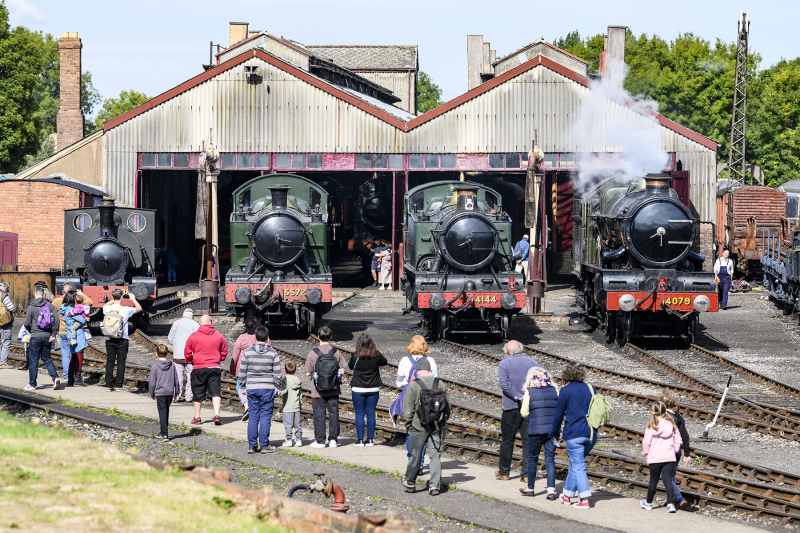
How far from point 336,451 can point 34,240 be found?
22103 mm

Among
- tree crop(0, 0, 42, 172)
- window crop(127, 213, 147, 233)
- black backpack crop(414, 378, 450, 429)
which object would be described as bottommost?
black backpack crop(414, 378, 450, 429)

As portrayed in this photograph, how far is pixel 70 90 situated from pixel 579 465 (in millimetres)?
34874

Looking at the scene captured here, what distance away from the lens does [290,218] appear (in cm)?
2125

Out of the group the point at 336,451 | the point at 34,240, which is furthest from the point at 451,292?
the point at 34,240

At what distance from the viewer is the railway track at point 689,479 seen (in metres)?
9.73

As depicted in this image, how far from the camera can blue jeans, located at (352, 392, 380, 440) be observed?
39.2ft

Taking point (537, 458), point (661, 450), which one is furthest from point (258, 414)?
point (661, 450)

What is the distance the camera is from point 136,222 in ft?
76.7

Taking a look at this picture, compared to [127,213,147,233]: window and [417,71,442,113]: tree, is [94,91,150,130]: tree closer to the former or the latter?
[417,71,442,113]: tree

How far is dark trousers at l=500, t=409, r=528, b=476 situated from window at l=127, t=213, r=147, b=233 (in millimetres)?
14817

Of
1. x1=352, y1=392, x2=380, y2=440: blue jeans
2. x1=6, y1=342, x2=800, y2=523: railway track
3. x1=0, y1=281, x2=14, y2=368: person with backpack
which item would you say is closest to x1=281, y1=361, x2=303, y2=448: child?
x1=352, y1=392, x2=380, y2=440: blue jeans

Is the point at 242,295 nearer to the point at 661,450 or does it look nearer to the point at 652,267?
the point at 652,267

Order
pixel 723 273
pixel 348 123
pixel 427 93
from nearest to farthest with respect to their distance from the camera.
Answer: pixel 723 273 → pixel 348 123 → pixel 427 93

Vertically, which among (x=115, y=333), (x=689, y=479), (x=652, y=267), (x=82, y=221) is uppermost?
→ (x=82, y=221)
